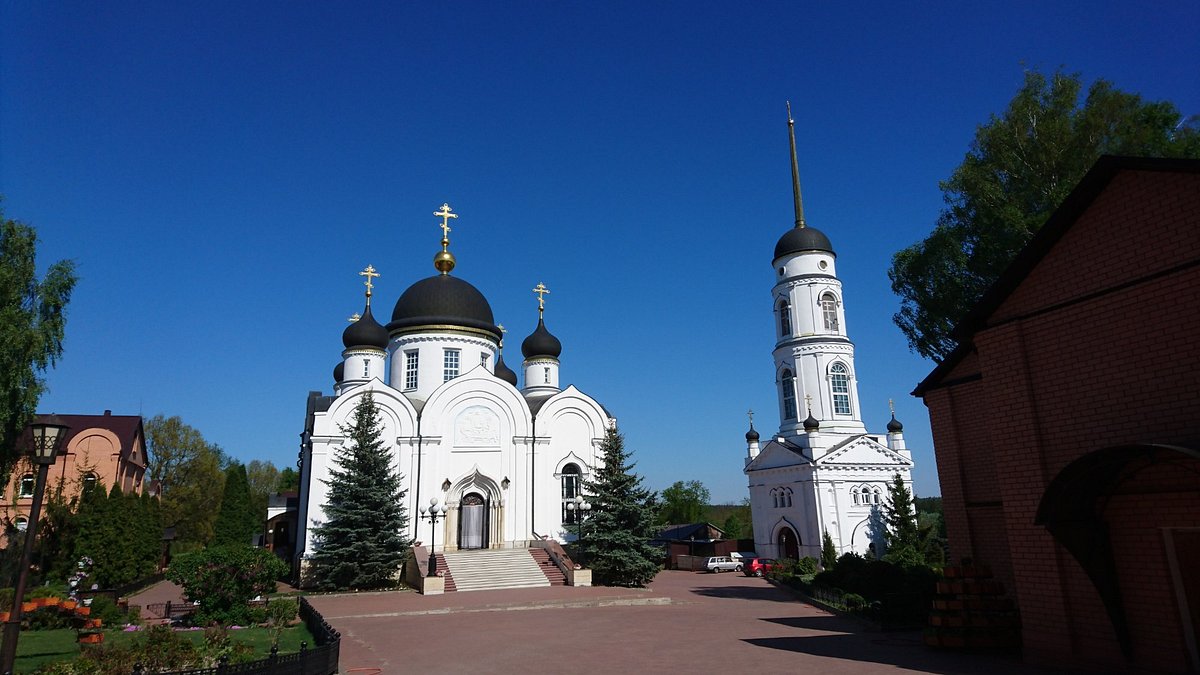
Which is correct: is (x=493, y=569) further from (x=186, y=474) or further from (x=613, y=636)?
(x=186, y=474)

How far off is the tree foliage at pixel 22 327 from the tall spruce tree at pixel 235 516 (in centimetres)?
1424

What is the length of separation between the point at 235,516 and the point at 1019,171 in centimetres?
3551

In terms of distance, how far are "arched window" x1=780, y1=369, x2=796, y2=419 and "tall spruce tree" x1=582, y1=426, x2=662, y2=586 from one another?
13326 mm

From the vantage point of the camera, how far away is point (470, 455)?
28.7 m

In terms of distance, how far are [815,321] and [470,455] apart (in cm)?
1867

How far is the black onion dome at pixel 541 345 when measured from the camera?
3531cm

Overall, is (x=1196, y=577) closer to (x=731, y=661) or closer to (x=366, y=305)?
(x=731, y=661)

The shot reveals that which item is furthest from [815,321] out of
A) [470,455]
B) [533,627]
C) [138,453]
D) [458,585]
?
[138,453]

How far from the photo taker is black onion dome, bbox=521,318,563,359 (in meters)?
35.3

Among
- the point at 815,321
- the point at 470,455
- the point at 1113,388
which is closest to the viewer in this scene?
the point at 1113,388

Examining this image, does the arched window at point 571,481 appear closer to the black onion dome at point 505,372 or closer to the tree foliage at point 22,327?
the black onion dome at point 505,372

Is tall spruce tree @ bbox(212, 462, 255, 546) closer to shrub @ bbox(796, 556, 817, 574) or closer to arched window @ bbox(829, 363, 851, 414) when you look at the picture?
shrub @ bbox(796, 556, 817, 574)

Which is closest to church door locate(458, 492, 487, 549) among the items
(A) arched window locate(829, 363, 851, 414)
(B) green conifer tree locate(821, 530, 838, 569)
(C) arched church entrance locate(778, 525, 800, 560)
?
(B) green conifer tree locate(821, 530, 838, 569)

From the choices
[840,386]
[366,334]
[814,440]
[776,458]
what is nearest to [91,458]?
[366,334]
